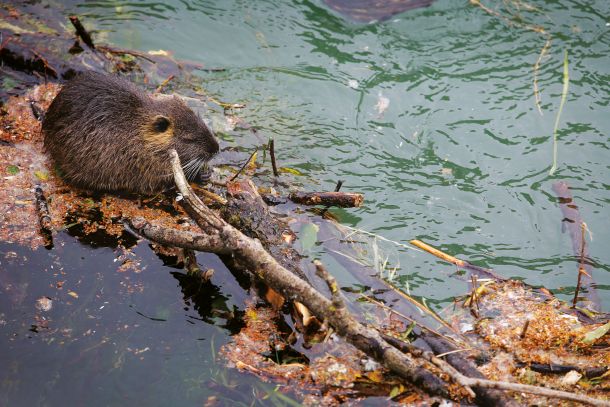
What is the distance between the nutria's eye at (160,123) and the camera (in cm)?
455

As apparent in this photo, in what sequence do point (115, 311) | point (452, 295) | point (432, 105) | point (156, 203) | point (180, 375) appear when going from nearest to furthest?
point (180, 375) < point (115, 311) < point (452, 295) < point (156, 203) < point (432, 105)

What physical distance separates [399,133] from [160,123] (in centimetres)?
216

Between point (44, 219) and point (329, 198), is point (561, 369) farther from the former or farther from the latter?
point (44, 219)

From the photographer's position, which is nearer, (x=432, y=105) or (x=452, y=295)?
(x=452, y=295)

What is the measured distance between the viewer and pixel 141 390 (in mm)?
3252

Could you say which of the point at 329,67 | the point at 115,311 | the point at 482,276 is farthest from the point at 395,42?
the point at 115,311

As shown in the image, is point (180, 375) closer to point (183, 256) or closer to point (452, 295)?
point (183, 256)

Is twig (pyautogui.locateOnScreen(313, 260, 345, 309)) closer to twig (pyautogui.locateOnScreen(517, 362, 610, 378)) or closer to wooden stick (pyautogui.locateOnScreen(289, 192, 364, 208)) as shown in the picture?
twig (pyautogui.locateOnScreen(517, 362, 610, 378))

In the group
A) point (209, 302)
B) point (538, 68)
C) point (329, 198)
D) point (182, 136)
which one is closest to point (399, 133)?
point (329, 198)

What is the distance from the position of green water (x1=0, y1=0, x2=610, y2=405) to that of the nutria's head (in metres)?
0.61

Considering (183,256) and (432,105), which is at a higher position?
(432,105)

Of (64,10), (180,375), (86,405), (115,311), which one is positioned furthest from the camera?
(64,10)

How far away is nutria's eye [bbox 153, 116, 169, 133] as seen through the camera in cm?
455

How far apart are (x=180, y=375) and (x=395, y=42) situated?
4.40 m
